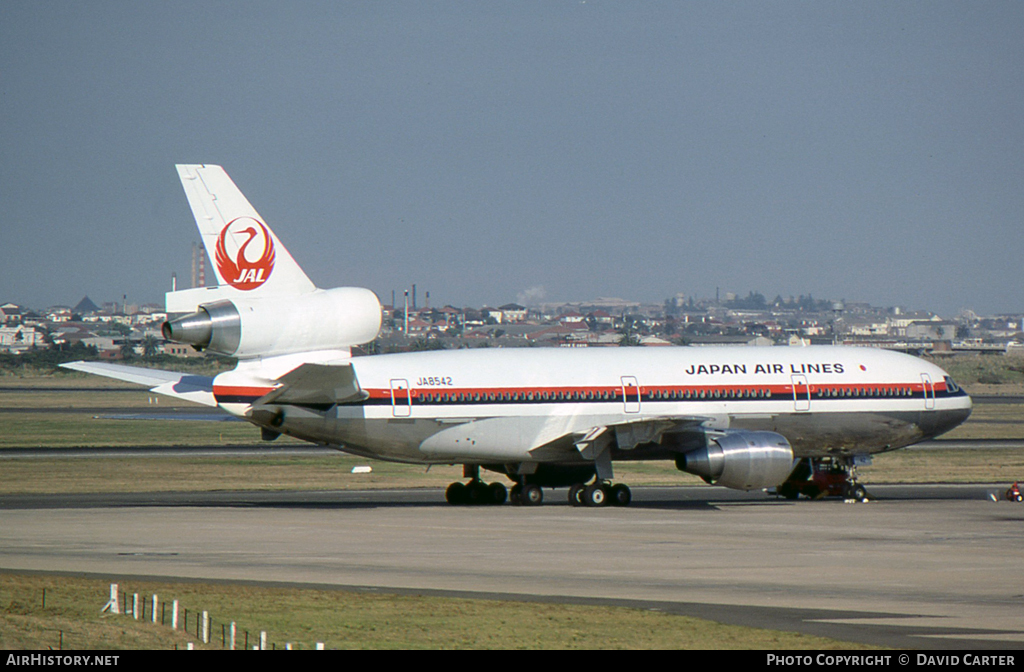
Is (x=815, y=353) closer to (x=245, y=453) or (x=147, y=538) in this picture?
(x=147, y=538)

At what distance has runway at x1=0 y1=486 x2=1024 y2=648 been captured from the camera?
22312 millimetres

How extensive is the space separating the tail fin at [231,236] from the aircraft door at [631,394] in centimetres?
1222

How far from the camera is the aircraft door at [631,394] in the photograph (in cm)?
4188

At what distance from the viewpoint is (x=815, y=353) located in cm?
4466

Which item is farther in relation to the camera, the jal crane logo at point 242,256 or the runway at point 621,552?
the jal crane logo at point 242,256

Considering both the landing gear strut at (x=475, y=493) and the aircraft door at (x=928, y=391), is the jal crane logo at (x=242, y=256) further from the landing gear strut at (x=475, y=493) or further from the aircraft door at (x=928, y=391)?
the aircraft door at (x=928, y=391)

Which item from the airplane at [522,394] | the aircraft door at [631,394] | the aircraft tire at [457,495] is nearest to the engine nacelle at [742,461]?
the airplane at [522,394]

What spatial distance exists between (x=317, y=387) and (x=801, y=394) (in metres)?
16.7

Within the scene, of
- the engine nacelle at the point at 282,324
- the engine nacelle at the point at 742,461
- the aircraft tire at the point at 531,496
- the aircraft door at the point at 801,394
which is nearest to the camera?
the engine nacelle at the point at 282,324

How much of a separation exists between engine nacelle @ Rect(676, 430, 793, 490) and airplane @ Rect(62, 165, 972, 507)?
44 mm

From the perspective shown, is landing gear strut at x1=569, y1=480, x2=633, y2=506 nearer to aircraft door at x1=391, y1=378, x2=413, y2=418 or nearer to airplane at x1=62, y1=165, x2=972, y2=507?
airplane at x1=62, y1=165, x2=972, y2=507
